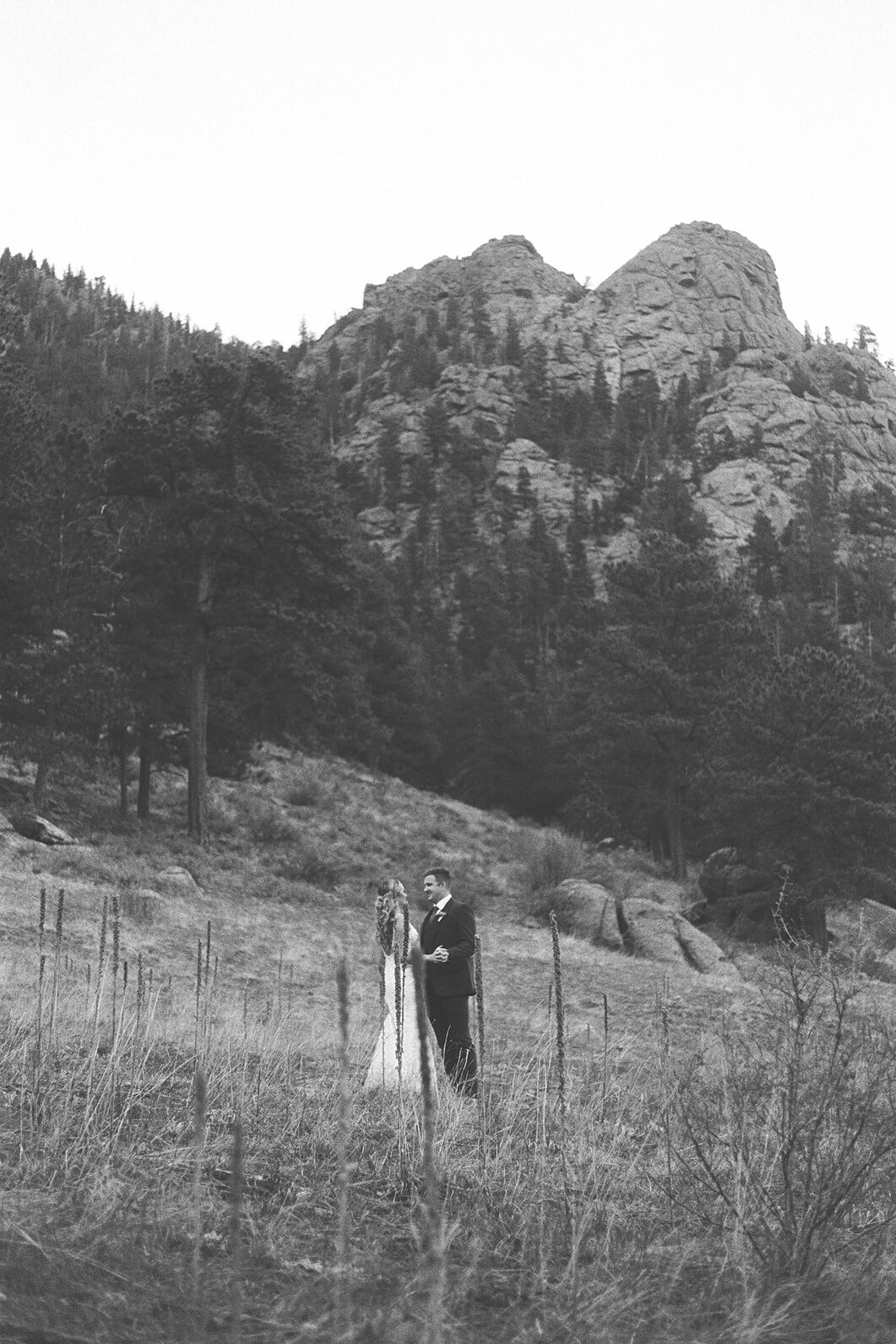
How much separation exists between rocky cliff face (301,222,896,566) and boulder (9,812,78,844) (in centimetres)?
8039

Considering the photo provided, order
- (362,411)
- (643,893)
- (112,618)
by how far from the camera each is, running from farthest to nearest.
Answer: (362,411) → (643,893) → (112,618)

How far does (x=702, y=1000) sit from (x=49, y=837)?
1162cm

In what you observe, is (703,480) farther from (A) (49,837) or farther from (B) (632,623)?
(A) (49,837)

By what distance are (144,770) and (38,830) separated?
18.7 ft

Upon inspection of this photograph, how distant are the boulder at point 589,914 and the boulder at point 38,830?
9078mm

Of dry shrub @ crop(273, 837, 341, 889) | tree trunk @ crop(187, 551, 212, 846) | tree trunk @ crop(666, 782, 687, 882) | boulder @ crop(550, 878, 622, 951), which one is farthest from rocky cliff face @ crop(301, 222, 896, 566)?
boulder @ crop(550, 878, 622, 951)

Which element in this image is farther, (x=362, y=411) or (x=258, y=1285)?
(x=362, y=411)

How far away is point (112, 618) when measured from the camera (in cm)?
2442

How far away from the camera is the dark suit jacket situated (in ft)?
25.0

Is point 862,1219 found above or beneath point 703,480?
beneath

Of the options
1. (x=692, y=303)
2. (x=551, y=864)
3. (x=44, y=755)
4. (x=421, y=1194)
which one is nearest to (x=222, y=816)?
(x=44, y=755)

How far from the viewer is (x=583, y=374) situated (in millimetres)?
136625

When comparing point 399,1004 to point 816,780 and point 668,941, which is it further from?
point 816,780

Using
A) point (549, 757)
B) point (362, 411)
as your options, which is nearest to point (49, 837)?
point (549, 757)
